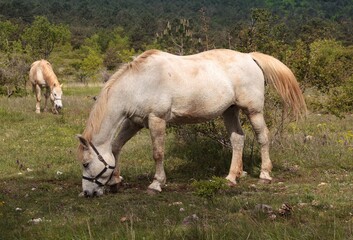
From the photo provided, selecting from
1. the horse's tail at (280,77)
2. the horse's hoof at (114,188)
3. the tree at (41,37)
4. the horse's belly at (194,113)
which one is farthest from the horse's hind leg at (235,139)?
the tree at (41,37)

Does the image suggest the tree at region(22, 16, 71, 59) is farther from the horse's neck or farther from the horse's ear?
the horse's ear

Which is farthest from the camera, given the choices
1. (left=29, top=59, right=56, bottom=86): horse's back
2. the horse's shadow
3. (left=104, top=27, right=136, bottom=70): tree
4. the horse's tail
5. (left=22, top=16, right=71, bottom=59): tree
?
(left=104, top=27, right=136, bottom=70): tree

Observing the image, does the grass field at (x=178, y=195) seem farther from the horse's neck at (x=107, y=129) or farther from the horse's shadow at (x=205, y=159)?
the horse's neck at (x=107, y=129)

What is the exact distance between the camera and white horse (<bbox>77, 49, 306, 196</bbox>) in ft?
23.3

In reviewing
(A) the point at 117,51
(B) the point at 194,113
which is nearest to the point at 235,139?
(B) the point at 194,113

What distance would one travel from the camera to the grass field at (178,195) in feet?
13.7

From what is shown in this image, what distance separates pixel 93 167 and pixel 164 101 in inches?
59.8

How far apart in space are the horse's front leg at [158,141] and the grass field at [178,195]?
24 centimetres

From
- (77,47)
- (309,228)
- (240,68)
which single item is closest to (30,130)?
(240,68)

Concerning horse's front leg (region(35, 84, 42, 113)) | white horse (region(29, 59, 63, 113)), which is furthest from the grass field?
white horse (region(29, 59, 63, 113))

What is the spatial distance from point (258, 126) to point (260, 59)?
129 centimetres

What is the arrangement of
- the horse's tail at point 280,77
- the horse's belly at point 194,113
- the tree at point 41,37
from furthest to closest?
the tree at point 41,37 < the horse's tail at point 280,77 < the horse's belly at point 194,113

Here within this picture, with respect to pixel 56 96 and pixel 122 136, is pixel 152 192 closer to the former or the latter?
pixel 122 136

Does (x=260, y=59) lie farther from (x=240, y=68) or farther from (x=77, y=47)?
(x=77, y=47)
